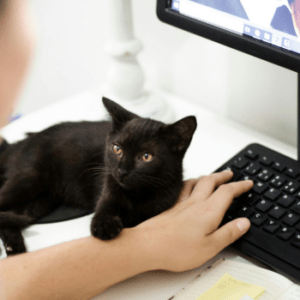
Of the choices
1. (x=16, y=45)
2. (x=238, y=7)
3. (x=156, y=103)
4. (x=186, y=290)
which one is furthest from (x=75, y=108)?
(x=16, y=45)

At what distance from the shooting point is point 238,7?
→ 796 millimetres

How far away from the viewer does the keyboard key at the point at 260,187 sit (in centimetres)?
78

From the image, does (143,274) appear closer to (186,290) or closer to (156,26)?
(186,290)

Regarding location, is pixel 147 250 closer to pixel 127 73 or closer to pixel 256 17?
pixel 256 17

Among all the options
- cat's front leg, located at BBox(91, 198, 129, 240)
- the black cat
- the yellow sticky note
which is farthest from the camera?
the black cat

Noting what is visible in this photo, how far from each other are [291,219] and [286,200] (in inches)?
1.9

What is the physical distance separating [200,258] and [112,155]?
30 centimetres

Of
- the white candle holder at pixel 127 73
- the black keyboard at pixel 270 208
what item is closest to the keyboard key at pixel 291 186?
the black keyboard at pixel 270 208

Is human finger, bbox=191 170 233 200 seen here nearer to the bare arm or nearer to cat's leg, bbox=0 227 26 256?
the bare arm

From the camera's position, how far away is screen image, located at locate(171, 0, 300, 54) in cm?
73

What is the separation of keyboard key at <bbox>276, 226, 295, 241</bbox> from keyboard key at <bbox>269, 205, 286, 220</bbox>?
0.08 feet

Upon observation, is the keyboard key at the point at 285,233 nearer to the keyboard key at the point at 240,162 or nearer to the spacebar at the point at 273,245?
the spacebar at the point at 273,245

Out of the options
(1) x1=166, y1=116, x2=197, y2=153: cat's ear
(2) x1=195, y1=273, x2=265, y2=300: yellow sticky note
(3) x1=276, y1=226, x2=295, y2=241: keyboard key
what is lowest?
(2) x1=195, y1=273, x2=265, y2=300: yellow sticky note

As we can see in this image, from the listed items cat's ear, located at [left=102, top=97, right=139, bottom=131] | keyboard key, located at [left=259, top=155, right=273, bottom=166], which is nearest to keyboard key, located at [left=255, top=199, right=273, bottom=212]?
keyboard key, located at [left=259, top=155, right=273, bottom=166]
